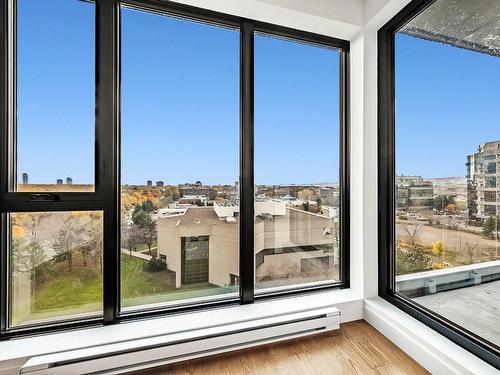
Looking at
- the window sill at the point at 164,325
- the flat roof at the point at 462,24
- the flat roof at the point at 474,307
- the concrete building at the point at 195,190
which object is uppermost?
the flat roof at the point at 462,24

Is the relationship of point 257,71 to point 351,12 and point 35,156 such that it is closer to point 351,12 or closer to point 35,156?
point 351,12

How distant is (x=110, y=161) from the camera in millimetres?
1479

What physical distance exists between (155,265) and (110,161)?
2.12ft

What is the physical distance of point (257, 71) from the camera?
176cm

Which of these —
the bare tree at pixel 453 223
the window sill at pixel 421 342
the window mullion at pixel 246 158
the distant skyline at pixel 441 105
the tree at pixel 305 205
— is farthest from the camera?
the tree at pixel 305 205

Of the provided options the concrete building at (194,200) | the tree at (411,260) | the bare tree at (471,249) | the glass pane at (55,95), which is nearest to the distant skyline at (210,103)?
the glass pane at (55,95)

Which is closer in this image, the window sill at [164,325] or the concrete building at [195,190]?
the window sill at [164,325]

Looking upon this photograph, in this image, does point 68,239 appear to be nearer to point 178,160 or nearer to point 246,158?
point 178,160

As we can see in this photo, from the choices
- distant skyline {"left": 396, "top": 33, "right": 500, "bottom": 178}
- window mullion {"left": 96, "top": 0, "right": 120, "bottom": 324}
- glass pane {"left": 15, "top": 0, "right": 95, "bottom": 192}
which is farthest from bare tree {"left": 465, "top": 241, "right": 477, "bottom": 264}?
glass pane {"left": 15, "top": 0, "right": 95, "bottom": 192}

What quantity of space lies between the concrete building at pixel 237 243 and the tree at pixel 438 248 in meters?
0.59

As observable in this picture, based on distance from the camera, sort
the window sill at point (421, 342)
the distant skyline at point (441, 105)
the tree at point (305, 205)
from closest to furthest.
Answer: the window sill at point (421, 342) < the distant skyline at point (441, 105) < the tree at point (305, 205)

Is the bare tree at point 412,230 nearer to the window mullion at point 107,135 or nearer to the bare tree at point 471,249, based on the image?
the bare tree at point 471,249

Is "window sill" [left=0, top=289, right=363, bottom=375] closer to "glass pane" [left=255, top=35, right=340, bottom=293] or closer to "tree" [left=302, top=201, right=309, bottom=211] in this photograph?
"glass pane" [left=255, top=35, right=340, bottom=293]

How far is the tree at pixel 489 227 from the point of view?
1.21 m
